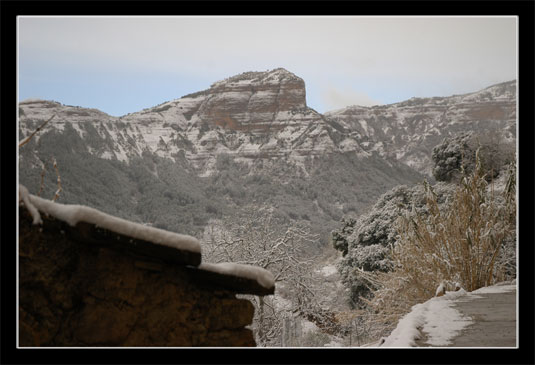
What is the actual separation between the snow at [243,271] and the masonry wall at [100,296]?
0.29 ft

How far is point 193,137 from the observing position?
1154 inches

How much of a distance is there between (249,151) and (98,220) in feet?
87.6

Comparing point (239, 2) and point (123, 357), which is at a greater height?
point (239, 2)

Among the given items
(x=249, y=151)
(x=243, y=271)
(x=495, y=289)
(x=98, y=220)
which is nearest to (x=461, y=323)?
(x=495, y=289)

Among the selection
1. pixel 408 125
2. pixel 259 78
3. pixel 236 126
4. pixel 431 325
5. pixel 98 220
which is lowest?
pixel 431 325

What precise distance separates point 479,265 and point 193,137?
2528 centimetres

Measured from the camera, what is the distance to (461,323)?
3.44m

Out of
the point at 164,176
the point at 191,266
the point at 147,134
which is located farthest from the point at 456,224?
the point at 147,134

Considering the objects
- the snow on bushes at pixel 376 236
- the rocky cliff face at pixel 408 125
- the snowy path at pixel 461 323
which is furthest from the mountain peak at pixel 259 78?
the snowy path at pixel 461 323

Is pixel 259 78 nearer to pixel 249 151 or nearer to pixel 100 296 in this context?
pixel 249 151

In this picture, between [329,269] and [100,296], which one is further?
[329,269]

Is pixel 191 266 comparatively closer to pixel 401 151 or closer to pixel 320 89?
pixel 320 89

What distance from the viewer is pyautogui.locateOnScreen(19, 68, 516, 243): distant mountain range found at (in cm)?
1520

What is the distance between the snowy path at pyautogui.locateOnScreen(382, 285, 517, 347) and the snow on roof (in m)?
1.52
